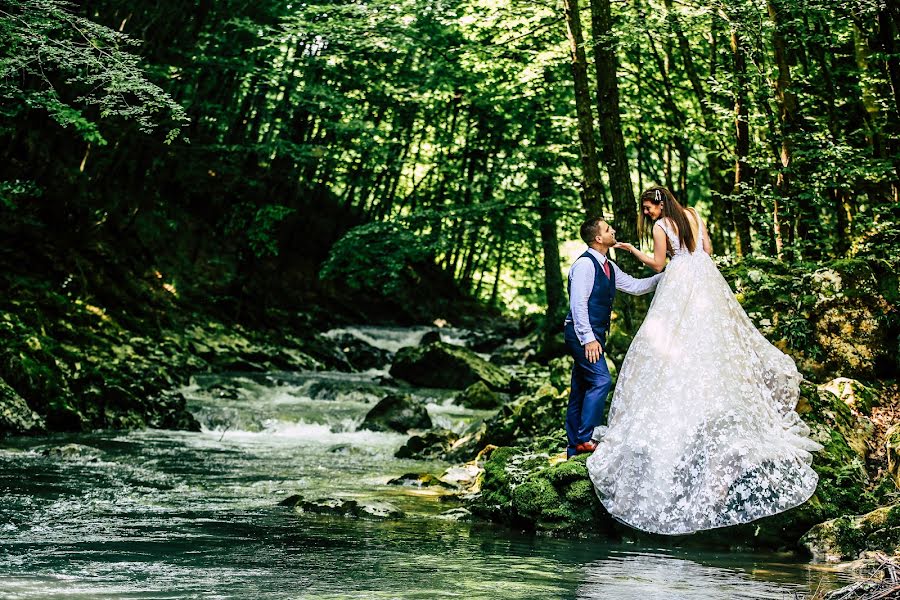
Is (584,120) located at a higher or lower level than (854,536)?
higher

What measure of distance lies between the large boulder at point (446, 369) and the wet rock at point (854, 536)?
13445 millimetres

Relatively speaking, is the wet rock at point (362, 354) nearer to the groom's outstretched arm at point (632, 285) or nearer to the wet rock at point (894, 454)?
the groom's outstretched arm at point (632, 285)

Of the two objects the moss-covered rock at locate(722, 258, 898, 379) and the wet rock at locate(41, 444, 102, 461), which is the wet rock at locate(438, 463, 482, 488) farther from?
the wet rock at locate(41, 444, 102, 461)

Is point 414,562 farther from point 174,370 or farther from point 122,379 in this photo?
point 174,370

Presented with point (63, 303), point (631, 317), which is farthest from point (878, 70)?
point (63, 303)

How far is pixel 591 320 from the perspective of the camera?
7.55 m

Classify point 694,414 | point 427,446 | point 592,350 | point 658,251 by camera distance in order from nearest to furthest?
point 694,414 < point 658,251 < point 592,350 < point 427,446

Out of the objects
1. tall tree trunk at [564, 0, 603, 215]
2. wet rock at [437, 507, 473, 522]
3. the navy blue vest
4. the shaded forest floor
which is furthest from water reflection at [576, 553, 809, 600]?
the shaded forest floor

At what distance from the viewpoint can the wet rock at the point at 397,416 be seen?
14.7 metres

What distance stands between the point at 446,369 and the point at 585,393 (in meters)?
12.9

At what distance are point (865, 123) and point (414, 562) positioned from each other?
10.6 metres

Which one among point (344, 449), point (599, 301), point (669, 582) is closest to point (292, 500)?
point (599, 301)

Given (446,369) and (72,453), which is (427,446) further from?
(446,369)

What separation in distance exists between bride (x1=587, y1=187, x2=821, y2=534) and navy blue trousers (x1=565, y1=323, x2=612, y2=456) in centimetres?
14
